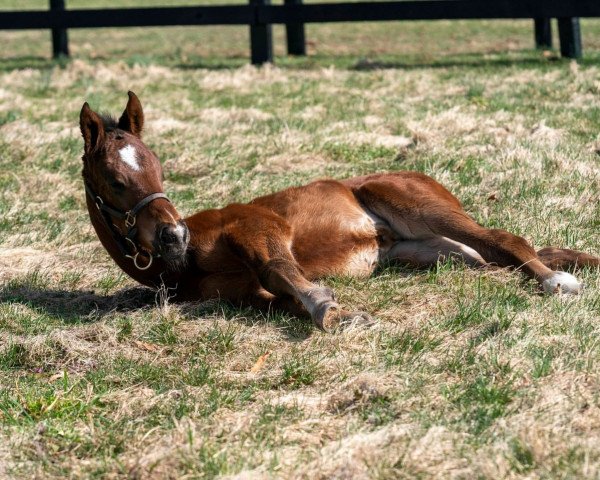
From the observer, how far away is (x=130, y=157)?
4824 millimetres

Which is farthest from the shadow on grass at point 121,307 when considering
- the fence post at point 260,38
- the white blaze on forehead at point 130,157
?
the fence post at point 260,38

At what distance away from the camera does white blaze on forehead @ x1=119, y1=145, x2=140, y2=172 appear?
15.8 feet

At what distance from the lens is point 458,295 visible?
4809 millimetres

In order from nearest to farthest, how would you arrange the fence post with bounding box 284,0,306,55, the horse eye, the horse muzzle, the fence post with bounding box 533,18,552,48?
1. the horse muzzle
2. the horse eye
3. the fence post with bounding box 533,18,552,48
4. the fence post with bounding box 284,0,306,55

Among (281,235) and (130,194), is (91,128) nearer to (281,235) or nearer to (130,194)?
(130,194)

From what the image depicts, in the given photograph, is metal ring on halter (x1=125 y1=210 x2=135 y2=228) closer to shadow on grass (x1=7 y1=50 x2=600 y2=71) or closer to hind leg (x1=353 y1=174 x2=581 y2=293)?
hind leg (x1=353 y1=174 x2=581 y2=293)

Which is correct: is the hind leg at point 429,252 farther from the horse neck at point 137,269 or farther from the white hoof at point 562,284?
the horse neck at point 137,269

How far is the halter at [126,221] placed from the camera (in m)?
4.69

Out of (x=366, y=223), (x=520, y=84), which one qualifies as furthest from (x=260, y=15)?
(x=366, y=223)

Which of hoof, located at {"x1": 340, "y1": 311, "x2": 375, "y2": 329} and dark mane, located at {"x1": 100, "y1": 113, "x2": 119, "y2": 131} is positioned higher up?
dark mane, located at {"x1": 100, "y1": 113, "x2": 119, "y2": 131}

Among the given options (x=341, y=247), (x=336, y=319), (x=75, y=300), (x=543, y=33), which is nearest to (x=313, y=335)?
(x=336, y=319)

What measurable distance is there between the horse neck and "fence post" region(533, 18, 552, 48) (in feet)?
41.2

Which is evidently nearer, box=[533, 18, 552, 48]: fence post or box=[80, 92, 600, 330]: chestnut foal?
box=[80, 92, 600, 330]: chestnut foal

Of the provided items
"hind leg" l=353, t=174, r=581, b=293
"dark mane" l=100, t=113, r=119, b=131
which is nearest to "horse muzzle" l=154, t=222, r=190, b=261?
"dark mane" l=100, t=113, r=119, b=131
